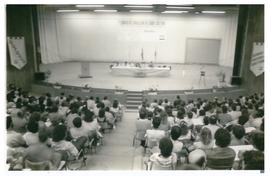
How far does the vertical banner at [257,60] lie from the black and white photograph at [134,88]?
0.17ft

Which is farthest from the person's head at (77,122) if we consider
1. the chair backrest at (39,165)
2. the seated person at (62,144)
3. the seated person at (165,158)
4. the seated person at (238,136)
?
the seated person at (238,136)

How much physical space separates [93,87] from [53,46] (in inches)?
273

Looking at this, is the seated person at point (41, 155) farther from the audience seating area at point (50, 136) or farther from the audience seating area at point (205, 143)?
the audience seating area at point (205, 143)

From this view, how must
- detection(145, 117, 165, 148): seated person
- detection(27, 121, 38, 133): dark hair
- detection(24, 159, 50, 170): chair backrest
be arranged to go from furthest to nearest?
detection(145, 117, 165, 148): seated person < detection(27, 121, 38, 133): dark hair < detection(24, 159, 50, 170): chair backrest

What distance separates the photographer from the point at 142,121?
6.36m

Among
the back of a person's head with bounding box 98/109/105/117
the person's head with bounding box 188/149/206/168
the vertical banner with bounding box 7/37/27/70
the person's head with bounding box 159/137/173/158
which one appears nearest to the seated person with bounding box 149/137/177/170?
the person's head with bounding box 159/137/173/158

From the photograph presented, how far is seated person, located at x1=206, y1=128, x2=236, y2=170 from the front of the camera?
12.3ft

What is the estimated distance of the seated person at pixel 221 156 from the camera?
3.75m

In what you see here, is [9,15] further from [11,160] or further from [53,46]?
[11,160]

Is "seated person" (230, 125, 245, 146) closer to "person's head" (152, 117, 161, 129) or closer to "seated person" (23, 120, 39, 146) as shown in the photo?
"person's head" (152, 117, 161, 129)

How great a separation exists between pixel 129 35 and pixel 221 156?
14014 mm

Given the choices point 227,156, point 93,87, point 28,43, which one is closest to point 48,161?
point 227,156

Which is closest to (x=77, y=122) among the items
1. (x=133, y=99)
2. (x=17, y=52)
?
(x=133, y=99)

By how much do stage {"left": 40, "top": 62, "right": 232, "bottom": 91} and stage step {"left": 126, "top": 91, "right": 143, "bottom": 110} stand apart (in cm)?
56
